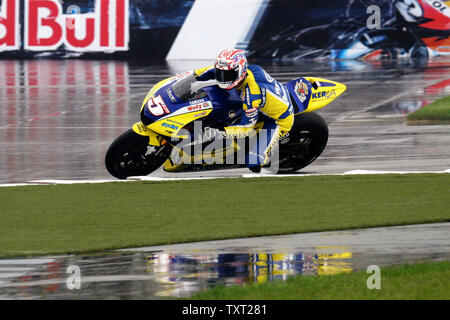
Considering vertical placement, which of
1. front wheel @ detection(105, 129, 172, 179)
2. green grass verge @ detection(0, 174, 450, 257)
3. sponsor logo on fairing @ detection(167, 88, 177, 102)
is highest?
sponsor logo on fairing @ detection(167, 88, 177, 102)

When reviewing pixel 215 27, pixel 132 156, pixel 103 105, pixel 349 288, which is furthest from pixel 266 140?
pixel 215 27

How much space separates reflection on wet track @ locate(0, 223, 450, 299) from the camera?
8.35 m

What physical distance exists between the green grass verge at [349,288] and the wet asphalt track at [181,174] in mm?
339

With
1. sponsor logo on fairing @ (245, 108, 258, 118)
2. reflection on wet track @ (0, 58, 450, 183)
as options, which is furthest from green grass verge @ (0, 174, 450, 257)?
reflection on wet track @ (0, 58, 450, 183)

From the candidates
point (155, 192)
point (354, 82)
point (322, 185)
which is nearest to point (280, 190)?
point (322, 185)

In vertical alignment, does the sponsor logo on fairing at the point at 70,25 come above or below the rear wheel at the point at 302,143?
above

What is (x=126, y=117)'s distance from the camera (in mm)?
19672

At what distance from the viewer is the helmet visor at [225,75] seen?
1302cm

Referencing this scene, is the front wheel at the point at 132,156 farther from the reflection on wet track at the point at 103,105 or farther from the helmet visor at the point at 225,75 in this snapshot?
the helmet visor at the point at 225,75

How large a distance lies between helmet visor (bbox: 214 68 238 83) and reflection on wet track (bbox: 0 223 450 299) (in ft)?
10.7

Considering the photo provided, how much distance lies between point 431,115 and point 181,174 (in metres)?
6.41

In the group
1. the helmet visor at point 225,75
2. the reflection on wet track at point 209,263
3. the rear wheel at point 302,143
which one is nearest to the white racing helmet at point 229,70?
the helmet visor at point 225,75

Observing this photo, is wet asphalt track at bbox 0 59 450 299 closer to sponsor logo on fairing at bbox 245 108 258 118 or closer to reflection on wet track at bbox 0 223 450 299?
reflection on wet track at bbox 0 223 450 299

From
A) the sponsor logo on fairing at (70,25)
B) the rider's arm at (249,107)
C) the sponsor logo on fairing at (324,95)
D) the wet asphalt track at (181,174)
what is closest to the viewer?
the wet asphalt track at (181,174)
